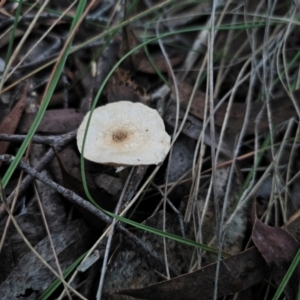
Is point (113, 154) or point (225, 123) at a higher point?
point (113, 154)

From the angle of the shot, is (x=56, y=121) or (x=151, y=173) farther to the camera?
(x=56, y=121)

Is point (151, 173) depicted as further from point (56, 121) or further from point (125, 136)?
point (56, 121)

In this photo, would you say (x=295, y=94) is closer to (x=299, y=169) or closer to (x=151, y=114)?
(x=299, y=169)

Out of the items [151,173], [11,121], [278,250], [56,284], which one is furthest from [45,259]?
[278,250]

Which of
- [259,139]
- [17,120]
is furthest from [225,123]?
[17,120]

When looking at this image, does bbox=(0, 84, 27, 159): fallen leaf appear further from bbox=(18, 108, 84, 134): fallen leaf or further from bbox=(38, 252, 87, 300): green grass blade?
bbox=(38, 252, 87, 300): green grass blade

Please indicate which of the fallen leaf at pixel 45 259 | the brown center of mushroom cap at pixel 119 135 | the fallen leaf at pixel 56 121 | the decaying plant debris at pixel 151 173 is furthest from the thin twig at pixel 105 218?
the fallen leaf at pixel 56 121
